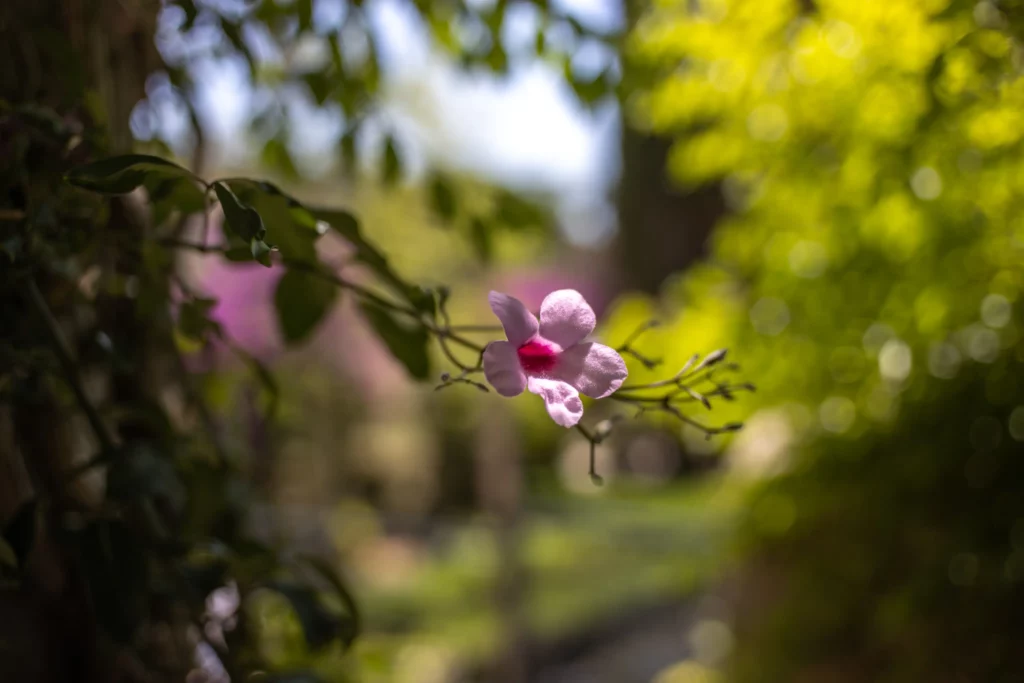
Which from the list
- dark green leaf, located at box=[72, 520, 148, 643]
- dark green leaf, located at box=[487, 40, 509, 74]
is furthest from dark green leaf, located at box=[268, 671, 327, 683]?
dark green leaf, located at box=[487, 40, 509, 74]

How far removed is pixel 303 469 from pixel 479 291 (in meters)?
2.96

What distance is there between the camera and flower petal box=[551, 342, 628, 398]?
308mm

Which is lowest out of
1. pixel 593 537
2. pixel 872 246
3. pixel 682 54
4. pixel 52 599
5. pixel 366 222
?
pixel 52 599

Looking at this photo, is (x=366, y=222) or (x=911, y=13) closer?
(x=911, y=13)

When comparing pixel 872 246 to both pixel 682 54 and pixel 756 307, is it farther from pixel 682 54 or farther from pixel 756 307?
pixel 682 54

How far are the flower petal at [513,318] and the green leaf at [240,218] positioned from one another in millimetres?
94

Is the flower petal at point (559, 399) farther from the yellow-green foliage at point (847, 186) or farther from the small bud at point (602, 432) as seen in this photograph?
the yellow-green foliage at point (847, 186)

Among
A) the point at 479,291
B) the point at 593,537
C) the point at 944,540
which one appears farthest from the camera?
→ the point at 593,537

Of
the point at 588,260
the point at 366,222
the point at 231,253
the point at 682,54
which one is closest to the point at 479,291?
the point at 366,222

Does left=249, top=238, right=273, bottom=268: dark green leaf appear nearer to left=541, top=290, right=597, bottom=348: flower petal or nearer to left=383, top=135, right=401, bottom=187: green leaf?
left=541, top=290, right=597, bottom=348: flower petal

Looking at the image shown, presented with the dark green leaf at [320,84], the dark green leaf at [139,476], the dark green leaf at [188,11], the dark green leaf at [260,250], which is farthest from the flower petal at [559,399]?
the dark green leaf at [320,84]

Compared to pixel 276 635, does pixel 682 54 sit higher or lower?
higher

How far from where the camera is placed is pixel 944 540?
2.60 feet

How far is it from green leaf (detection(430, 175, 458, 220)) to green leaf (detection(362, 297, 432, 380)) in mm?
187
